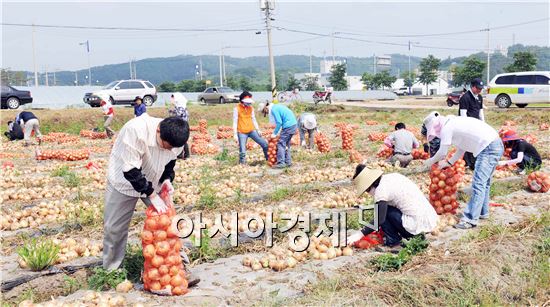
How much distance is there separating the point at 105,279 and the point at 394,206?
120 inches

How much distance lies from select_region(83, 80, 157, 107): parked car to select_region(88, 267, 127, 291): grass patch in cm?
2297

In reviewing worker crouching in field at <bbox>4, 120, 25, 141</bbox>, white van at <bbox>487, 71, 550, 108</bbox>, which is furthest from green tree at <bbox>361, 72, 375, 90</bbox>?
worker crouching in field at <bbox>4, 120, 25, 141</bbox>

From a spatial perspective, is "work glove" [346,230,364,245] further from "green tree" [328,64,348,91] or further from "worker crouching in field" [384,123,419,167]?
"green tree" [328,64,348,91]

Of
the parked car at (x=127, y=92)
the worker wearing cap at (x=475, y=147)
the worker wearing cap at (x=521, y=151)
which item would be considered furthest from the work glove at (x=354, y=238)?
the parked car at (x=127, y=92)

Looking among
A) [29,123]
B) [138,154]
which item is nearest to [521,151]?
[138,154]

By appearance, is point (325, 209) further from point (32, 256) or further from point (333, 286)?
point (32, 256)

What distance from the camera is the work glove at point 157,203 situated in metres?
4.27

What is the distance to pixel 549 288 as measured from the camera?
4223 mm

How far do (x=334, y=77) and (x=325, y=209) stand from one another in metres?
65.3

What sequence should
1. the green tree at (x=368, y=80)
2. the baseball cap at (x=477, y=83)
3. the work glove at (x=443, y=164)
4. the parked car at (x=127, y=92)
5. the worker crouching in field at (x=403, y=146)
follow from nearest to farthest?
1. the work glove at (x=443, y=164)
2. the baseball cap at (x=477, y=83)
3. the worker crouching in field at (x=403, y=146)
4. the parked car at (x=127, y=92)
5. the green tree at (x=368, y=80)

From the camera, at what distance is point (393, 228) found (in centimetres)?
530

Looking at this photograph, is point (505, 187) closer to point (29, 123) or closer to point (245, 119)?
point (245, 119)

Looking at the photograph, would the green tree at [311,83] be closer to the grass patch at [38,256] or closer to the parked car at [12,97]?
the parked car at [12,97]

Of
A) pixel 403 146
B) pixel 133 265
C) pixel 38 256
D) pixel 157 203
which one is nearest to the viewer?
pixel 157 203
